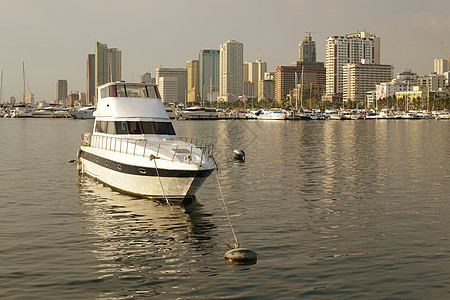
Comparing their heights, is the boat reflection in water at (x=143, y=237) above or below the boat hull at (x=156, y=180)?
below

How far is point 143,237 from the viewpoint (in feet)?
70.2

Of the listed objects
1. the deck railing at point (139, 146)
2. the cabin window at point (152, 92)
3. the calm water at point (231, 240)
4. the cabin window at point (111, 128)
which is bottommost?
the calm water at point (231, 240)

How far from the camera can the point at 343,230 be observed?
74.4ft

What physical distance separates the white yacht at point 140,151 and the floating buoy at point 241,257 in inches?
325

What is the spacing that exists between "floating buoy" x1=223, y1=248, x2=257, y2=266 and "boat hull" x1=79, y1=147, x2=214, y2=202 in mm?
8245

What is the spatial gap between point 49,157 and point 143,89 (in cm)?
2530

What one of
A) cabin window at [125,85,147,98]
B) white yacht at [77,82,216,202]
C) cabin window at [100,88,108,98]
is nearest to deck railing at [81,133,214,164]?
white yacht at [77,82,216,202]

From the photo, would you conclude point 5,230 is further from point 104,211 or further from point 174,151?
point 174,151

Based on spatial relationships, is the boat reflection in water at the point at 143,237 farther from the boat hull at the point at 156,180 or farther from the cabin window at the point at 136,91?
the cabin window at the point at 136,91

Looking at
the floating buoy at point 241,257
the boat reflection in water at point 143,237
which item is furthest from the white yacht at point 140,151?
the floating buoy at point 241,257

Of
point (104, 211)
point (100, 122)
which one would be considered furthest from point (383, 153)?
point (104, 211)

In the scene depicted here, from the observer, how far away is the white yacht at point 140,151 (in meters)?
26.2

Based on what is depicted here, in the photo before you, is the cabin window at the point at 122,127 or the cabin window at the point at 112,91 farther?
the cabin window at the point at 112,91

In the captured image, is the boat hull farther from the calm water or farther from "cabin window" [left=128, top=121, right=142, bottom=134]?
"cabin window" [left=128, top=121, right=142, bottom=134]
